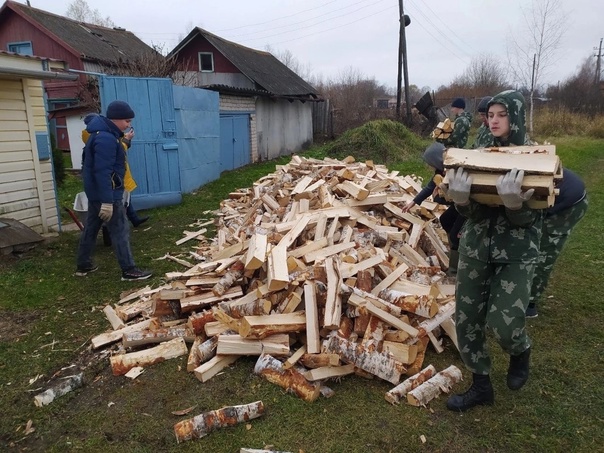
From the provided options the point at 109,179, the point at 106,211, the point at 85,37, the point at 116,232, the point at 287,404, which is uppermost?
the point at 85,37

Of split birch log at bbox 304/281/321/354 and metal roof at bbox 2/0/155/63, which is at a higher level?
metal roof at bbox 2/0/155/63

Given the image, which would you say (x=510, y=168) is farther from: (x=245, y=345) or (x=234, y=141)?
(x=234, y=141)

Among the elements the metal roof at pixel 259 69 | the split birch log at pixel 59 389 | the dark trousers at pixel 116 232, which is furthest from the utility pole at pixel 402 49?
the split birch log at pixel 59 389

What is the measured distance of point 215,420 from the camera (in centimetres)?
297

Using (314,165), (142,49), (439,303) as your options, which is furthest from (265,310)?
(142,49)

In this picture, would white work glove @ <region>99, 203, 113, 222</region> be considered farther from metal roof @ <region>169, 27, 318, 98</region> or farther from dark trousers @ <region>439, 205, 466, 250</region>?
metal roof @ <region>169, 27, 318, 98</region>

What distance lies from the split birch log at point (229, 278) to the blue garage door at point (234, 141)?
10687 millimetres

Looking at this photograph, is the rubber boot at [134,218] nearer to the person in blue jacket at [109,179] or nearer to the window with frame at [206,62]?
the person in blue jacket at [109,179]

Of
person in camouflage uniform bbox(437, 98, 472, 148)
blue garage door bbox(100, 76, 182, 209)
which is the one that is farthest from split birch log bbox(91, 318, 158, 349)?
blue garage door bbox(100, 76, 182, 209)

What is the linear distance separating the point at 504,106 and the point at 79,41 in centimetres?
2500

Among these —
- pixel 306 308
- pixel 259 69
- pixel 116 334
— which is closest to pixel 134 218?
pixel 116 334

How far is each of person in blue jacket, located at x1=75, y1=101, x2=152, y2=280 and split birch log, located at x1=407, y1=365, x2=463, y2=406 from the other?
3.76 m

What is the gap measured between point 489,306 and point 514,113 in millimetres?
1206

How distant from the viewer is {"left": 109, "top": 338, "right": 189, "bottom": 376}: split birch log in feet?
12.2
